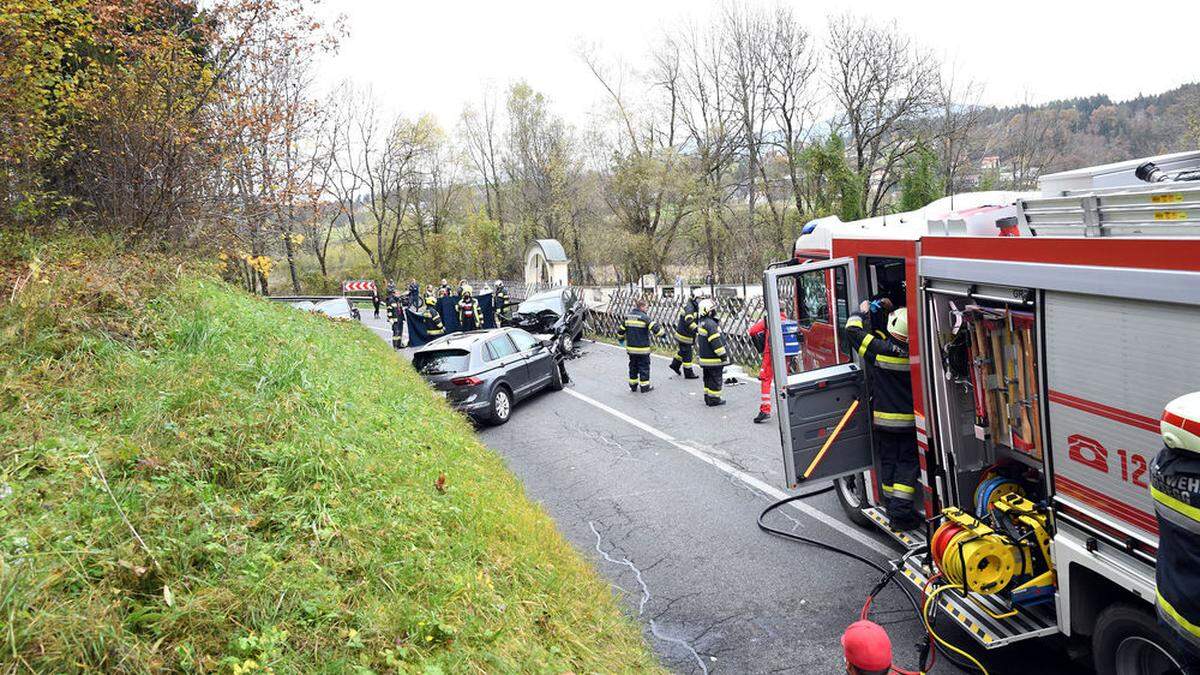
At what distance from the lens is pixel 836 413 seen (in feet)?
17.5

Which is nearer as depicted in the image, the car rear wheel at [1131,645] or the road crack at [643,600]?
the car rear wheel at [1131,645]

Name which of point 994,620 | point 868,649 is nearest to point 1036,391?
point 994,620

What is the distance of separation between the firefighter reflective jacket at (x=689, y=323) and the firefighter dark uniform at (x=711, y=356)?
0.82m

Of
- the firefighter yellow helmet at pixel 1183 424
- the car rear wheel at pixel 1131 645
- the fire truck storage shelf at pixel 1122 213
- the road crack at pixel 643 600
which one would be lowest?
the road crack at pixel 643 600

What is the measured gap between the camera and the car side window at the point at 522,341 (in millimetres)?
12211

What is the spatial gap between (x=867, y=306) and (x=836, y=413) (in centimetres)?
87

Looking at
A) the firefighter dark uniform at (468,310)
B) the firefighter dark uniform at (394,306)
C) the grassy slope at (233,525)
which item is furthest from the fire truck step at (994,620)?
the firefighter dark uniform at (394,306)

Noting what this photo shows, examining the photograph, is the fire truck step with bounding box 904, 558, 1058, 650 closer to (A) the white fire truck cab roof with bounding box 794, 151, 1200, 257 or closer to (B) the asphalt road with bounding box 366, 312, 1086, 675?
(B) the asphalt road with bounding box 366, 312, 1086, 675

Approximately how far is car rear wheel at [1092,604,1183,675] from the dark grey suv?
848cm

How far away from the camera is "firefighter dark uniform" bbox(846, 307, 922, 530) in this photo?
4980 millimetres

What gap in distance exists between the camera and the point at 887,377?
5.03 metres

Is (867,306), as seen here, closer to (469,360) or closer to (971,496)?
(971,496)

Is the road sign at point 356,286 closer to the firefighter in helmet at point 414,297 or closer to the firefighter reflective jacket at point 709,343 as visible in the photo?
the firefighter in helmet at point 414,297

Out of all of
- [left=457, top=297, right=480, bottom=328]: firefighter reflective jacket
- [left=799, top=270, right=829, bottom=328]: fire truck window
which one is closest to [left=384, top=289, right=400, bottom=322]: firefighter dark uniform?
[left=457, top=297, right=480, bottom=328]: firefighter reflective jacket
